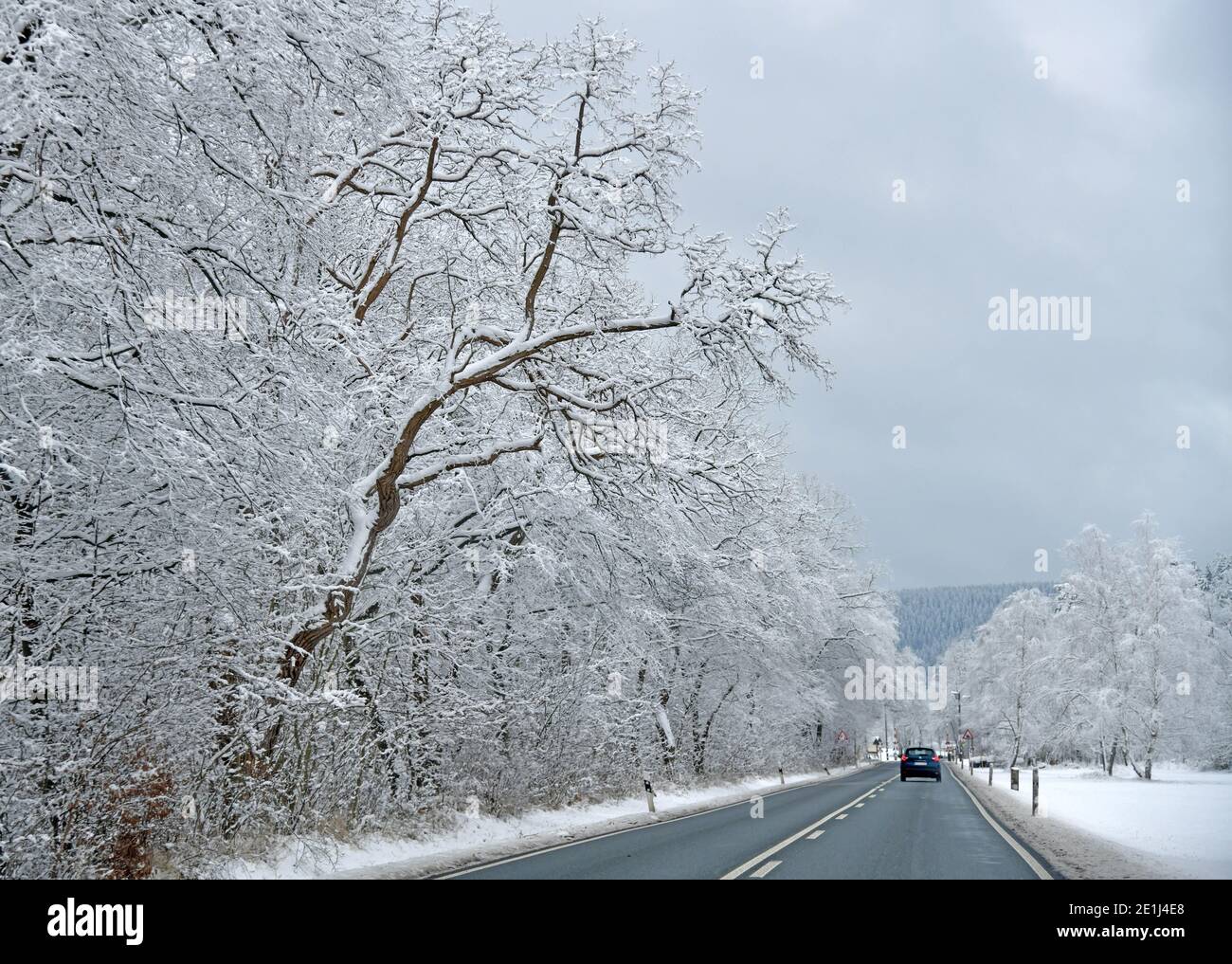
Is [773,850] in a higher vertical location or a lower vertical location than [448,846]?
higher

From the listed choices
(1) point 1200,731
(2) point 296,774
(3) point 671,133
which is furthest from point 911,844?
(1) point 1200,731

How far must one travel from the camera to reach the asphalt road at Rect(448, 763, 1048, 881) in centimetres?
1016

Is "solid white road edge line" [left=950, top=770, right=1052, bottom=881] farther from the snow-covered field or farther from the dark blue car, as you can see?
the dark blue car

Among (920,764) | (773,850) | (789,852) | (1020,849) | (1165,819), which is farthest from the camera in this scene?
(920,764)

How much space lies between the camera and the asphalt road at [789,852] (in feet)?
33.3

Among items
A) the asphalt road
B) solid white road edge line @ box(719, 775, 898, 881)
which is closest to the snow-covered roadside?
the asphalt road

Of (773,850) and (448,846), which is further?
(448,846)

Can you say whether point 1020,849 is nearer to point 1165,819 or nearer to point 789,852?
point 789,852

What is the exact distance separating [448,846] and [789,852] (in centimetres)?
474

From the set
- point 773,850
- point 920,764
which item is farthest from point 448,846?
point 920,764

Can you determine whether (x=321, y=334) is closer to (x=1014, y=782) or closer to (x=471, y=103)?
(x=471, y=103)

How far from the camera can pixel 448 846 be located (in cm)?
1299

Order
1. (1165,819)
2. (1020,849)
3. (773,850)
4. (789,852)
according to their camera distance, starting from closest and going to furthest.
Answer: (789,852)
(773,850)
(1020,849)
(1165,819)

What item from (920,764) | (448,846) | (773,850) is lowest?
(920,764)
